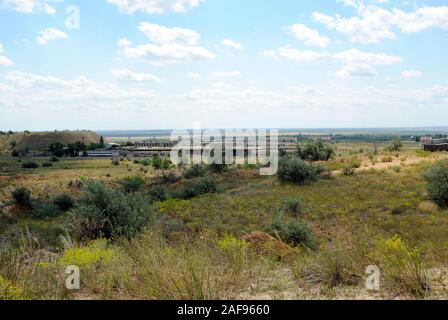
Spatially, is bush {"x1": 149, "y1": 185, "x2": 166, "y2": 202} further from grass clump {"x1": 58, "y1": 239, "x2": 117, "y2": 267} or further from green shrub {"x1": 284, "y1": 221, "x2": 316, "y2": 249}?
grass clump {"x1": 58, "y1": 239, "x2": 117, "y2": 267}

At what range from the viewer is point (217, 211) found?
82.4 ft

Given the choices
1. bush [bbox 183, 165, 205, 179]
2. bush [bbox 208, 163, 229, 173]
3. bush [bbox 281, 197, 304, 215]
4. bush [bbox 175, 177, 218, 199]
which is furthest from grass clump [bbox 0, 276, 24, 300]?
bush [bbox 208, 163, 229, 173]

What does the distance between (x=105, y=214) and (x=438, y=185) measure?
722 inches

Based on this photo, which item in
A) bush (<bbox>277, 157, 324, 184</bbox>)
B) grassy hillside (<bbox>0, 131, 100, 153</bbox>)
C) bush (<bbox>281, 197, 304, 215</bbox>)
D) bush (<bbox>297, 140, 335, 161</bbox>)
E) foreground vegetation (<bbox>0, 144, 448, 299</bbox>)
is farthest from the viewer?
grassy hillside (<bbox>0, 131, 100, 153</bbox>)

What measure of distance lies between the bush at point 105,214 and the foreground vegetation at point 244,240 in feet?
0.13

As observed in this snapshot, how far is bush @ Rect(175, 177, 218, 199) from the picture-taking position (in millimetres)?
33375

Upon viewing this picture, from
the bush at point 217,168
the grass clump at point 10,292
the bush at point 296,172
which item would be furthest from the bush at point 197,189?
the grass clump at point 10,292

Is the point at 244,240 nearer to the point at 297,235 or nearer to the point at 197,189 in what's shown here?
the point at 297,235

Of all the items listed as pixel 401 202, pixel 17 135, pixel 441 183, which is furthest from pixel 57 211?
pixel 17 135

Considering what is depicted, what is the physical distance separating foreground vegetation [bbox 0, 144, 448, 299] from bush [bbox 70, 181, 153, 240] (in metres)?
0.04

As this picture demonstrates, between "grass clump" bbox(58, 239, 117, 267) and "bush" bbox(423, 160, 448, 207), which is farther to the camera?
"bush" bbox(423, 160, 448, 207)

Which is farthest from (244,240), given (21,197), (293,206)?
(21,197)

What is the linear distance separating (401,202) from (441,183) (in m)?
2.36
